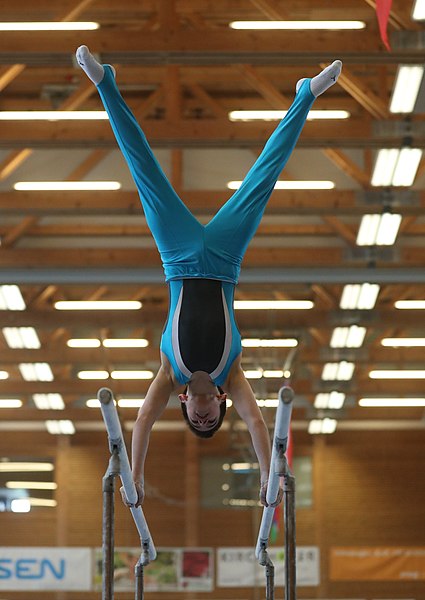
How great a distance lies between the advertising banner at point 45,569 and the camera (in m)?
18.1

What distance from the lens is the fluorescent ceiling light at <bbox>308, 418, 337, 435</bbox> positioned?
63.4 feet

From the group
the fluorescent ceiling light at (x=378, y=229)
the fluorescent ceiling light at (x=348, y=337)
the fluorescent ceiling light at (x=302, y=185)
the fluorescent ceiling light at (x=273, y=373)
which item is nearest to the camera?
the fluorescent ceiling light at (x=302, y=185)

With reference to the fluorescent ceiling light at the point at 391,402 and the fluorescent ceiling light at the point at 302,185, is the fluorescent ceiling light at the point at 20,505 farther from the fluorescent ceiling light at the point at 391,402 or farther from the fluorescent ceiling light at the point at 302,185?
the fluorescent ceiling light at the point at 302,185

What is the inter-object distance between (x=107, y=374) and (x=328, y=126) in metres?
8.53

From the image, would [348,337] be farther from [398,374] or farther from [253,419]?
[253,419]

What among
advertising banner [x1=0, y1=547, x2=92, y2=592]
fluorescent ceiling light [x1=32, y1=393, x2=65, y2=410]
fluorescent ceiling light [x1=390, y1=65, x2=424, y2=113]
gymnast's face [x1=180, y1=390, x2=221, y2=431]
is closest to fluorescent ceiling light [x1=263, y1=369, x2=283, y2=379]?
fluorescent ceiling light [x1=32, y1=393, x2=65, y2=410]

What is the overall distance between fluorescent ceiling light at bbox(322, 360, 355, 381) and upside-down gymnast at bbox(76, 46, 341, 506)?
11669 millimetres

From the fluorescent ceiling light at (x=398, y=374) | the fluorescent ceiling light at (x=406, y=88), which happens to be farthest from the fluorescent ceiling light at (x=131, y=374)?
the fluorescent ceiling light at (x=406, y=88)

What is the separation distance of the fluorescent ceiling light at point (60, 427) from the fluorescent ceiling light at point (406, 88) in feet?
38.7

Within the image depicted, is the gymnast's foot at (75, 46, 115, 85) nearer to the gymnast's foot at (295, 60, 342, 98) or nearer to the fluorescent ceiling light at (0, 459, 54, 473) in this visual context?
the gymnast's foot at (295, 60, 342, 98)

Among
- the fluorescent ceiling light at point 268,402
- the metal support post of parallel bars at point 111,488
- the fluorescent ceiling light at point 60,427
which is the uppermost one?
the fluorescent ceiling light at point 60,427

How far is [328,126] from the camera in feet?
33.2

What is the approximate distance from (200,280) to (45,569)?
46.7ft

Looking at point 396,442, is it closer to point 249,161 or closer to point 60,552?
point 60,552
